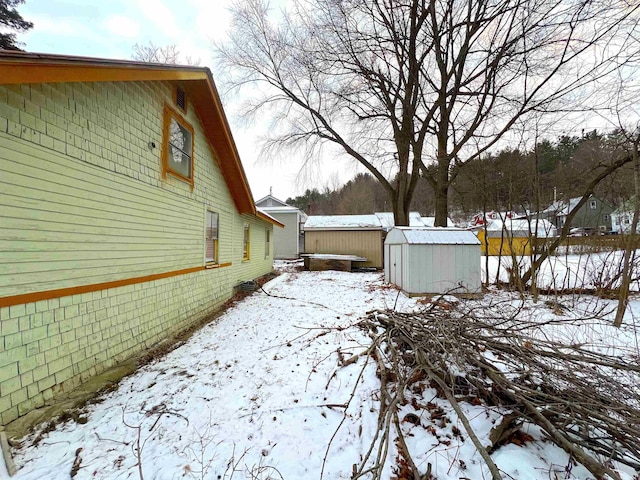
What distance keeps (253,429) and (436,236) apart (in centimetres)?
715

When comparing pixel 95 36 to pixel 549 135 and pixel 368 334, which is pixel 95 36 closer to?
pixel 368 334

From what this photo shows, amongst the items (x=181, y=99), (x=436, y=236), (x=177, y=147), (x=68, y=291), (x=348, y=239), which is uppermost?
(x=181, y=99)

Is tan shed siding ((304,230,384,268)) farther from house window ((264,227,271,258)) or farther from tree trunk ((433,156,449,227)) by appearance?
tree trunk ((433,156,449,227))

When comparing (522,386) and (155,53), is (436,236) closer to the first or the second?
(522,386)

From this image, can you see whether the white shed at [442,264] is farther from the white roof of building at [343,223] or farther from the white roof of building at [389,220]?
the white roof of building at [389,220]

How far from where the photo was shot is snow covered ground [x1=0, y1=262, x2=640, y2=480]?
227cm

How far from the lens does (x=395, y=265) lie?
31.6 ft

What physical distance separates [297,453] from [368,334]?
226cm

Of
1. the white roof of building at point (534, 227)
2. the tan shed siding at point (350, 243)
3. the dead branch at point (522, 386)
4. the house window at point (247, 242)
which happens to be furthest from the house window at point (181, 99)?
the tan shed siding at point (350, 243)

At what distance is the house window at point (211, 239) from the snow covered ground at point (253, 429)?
310cm

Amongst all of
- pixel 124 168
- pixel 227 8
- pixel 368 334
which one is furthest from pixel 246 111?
pixel 368 334

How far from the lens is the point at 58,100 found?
3.06 meters

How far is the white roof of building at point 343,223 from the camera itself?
650 inches

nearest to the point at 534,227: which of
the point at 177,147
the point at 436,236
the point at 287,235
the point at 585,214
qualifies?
the point at 585,214
